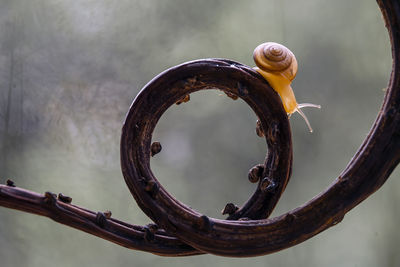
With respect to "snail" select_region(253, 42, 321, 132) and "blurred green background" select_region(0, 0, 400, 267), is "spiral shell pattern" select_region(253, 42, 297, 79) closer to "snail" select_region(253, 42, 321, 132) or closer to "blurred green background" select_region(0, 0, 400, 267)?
"snail" select_region(253, 42, 321, 132)

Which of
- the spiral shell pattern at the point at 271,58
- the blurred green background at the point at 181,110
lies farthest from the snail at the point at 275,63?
the blurred green background at the point at 181,110

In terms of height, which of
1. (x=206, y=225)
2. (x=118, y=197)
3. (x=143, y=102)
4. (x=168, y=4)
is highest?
(x=168, y=4)

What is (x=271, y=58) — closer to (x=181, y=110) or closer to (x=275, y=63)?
(x=275, y=63)

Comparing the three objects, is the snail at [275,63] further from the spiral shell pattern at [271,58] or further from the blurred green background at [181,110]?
the blurred green background at [181,110]

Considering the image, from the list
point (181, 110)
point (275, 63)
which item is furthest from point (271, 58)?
point (181, 110)

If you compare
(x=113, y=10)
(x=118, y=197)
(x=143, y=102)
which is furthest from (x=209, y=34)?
(x=143, y=102)

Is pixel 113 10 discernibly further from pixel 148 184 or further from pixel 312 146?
pixel 148 184

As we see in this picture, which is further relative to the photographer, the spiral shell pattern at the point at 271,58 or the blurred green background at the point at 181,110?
the blurred green background at the point at 181,110

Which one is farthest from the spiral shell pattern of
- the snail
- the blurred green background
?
the blurred green background
